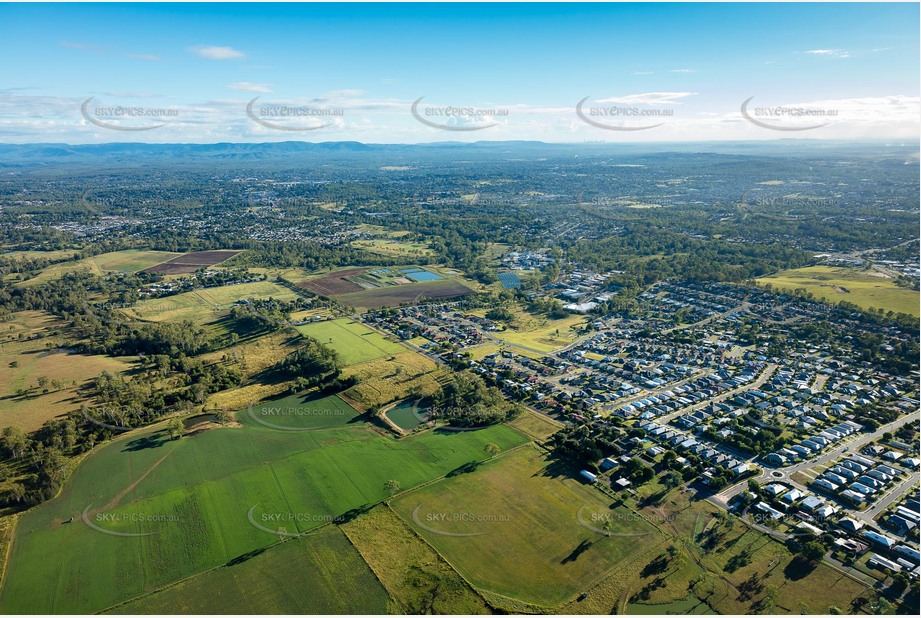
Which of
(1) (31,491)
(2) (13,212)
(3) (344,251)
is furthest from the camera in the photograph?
(2) (13,212)

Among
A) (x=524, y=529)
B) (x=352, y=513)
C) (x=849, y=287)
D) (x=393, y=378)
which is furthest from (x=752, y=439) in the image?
(x=849, y=287)

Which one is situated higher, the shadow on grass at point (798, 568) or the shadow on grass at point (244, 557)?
the shadow on grass at point (244, 557)

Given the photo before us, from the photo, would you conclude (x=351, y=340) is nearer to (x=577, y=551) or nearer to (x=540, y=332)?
(x=540, y=332)

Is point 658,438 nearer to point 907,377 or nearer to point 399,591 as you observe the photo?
point 399,591

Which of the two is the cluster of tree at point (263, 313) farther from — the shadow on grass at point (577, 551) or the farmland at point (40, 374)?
the shadow on grass at point (577, 551)

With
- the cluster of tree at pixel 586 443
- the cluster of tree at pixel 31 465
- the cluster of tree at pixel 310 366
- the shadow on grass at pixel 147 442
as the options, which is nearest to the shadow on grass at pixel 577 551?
the cluster of tree at pixel 586 443

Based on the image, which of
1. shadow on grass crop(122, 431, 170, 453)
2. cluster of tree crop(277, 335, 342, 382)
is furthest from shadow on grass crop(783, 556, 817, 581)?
shadow on grass crop(122, 431, 170, 453)

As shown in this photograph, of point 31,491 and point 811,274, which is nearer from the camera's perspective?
point 31,491

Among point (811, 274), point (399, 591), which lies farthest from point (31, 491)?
point (811, 274)
